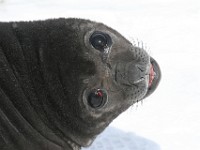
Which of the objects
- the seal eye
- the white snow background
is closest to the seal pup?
the seal eye

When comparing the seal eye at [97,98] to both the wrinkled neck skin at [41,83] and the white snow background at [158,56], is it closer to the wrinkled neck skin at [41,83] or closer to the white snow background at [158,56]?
the wrinkled neck skin at [41,83]

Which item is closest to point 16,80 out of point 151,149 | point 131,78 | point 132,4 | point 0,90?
point 0,90

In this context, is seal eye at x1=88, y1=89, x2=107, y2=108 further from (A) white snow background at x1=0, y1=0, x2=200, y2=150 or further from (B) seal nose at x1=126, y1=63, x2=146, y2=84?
(A) white snow background at x1=0, y1=0, x2=200, y2=150

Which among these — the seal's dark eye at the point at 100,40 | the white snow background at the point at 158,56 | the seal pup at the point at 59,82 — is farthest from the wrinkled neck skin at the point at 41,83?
the white snow background at the point at 158,56

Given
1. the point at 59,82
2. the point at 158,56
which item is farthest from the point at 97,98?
the point at 158,56

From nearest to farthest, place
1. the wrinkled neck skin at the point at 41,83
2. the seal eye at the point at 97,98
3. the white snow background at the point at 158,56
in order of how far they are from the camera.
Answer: the wrinkled neck skin at the point at 41,83 < the seal eye at the point at 97,98 < the white snow background at the point at 158,56

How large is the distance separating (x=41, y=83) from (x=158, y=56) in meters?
2.44

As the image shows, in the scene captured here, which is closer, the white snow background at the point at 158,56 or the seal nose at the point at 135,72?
the seal nose at the point at 135,72

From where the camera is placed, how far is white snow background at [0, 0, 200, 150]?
5262mm

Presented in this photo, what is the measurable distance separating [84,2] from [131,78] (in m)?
3.24

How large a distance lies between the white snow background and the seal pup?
110cm

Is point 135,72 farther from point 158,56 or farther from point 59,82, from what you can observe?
point 158,56

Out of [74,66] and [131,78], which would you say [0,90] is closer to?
[74,66]

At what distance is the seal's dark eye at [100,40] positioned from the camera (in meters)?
3.90
